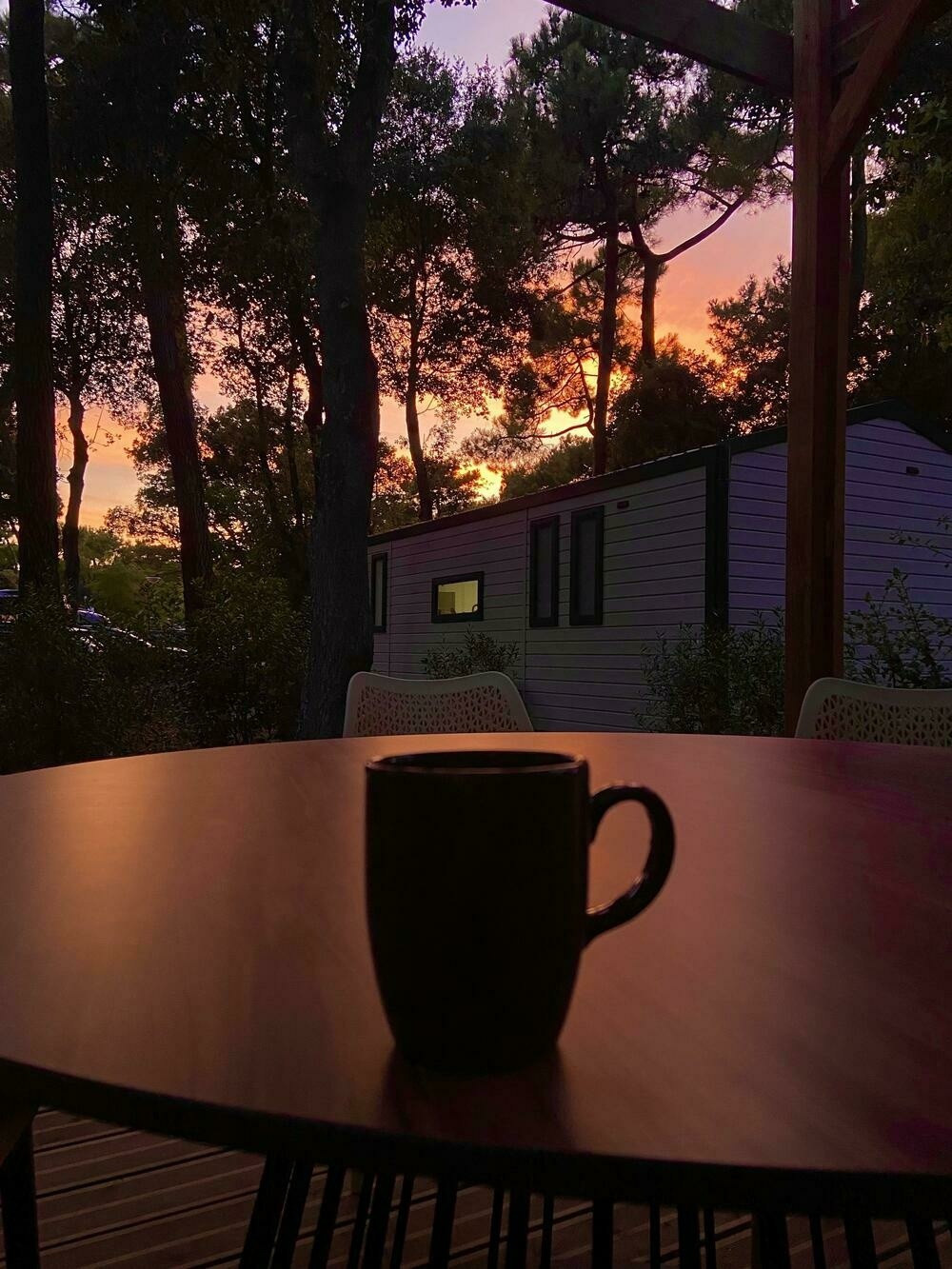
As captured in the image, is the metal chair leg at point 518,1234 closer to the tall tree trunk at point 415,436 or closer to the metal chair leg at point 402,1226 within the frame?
the metal chair leg at point 402,1226

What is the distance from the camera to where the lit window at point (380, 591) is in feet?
47.8

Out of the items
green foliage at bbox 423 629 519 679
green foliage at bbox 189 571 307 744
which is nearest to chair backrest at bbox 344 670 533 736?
green foliage at bbox 189 571 307 744

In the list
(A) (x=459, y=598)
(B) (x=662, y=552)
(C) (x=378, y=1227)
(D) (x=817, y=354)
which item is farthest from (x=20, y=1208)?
(A) (x=459, y=598)

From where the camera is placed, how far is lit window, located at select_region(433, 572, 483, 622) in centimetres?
1221

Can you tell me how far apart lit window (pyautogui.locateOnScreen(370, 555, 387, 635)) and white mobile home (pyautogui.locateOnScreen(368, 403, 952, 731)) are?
2.86 meters

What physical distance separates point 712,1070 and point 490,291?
1749 centimetres

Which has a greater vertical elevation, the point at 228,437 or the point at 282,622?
the point at 228,437

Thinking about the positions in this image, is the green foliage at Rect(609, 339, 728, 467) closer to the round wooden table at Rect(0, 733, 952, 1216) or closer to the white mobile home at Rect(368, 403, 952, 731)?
the white mobile home at Rect(368, 403, 952, 731)

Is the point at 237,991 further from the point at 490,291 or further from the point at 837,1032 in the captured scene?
the point at 490,291

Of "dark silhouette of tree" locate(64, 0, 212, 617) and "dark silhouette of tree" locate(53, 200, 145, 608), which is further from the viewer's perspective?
"dark silhouette of tree" locate(53, 200, 145, 608)

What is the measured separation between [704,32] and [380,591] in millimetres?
11634

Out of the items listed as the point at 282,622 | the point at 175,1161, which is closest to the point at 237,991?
the point at 175,1161

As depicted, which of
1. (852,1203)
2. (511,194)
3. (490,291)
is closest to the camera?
(852,1203)

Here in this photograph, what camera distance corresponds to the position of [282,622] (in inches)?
292
